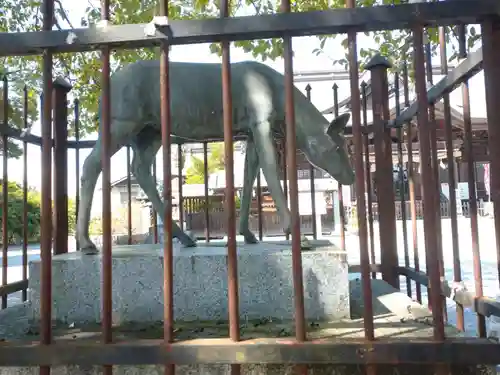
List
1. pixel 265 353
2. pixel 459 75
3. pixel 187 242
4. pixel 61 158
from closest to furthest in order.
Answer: pixel 265 353
pixel 459 75
pixel 187 242
pixel 61 158

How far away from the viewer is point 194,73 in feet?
9.25

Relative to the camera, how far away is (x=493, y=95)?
1483 millimetres

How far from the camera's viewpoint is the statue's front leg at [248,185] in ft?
10.9

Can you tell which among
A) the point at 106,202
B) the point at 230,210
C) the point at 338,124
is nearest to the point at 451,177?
the point at 338,124

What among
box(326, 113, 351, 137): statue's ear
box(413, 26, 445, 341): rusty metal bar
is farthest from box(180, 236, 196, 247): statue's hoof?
box(413, 26, 445, 341): rusty metal bar

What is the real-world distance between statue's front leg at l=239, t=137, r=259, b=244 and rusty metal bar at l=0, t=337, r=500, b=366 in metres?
1.88

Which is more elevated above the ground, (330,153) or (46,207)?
(330,153)

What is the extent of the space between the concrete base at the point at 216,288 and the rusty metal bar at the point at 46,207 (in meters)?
0.97

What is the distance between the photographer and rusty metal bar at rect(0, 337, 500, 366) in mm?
1371

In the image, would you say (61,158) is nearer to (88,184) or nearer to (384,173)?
(88,184)

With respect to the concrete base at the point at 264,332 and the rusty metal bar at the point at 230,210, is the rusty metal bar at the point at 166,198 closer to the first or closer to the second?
the rusty metal bar at the point at 230,210

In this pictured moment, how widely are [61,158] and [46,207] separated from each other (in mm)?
2583

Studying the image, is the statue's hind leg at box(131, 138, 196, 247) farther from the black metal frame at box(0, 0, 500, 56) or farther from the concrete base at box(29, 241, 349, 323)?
the black metal frame at box(0, 0, 500, 56)

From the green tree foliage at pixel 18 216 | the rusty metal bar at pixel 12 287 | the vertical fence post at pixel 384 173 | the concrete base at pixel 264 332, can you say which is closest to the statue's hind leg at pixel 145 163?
the concrete base at pixel 264 332
